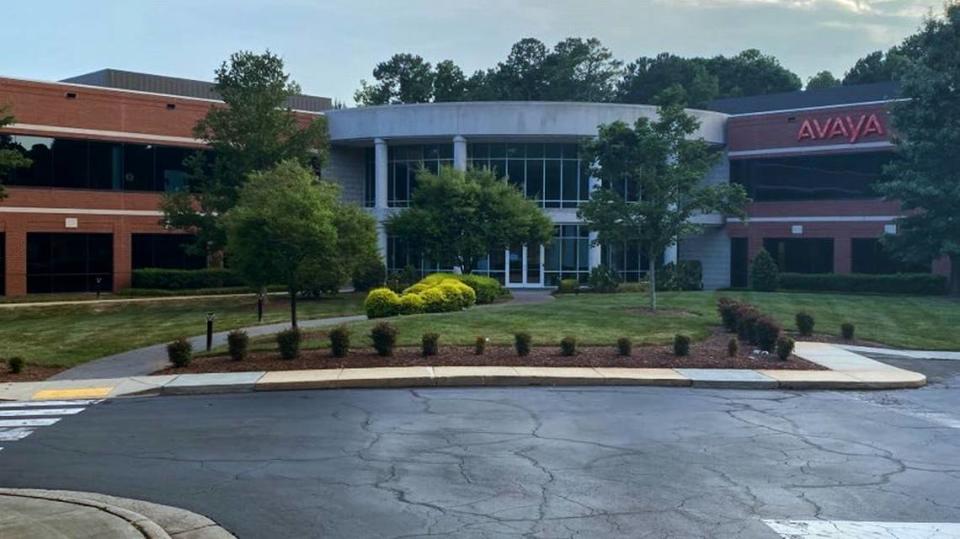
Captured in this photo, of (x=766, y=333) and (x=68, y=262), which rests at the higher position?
(x=68, y=262)

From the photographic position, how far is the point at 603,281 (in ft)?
129

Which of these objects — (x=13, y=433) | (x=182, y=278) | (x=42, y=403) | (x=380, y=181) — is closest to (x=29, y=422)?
(x=13, y=433)

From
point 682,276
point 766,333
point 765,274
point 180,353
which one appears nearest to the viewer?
point 180,353

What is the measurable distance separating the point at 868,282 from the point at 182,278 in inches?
1138

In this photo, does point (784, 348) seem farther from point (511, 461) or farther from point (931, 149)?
point (931, 149)

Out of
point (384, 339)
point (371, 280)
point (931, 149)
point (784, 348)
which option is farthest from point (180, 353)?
point (931, 149)

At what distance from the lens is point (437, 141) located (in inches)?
1849

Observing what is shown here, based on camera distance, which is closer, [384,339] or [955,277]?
[384,339]

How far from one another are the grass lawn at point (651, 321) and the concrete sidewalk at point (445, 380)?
10.7 ft

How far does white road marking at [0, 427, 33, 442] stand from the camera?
11711 mm

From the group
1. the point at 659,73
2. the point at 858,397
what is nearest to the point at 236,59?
the point at 858,397

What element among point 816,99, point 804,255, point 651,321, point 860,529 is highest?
point 816,99

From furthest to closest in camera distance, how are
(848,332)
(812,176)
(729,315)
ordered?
(812,176), (848,332), (729,315)

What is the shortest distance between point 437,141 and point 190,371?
30499mm
